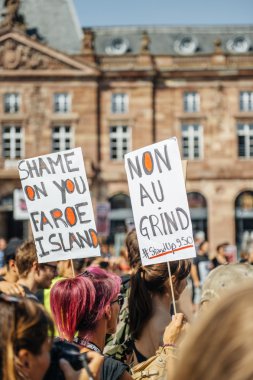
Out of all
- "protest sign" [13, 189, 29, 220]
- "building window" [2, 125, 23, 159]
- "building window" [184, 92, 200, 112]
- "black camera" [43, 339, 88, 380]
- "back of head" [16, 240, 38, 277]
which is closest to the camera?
"black camera" [43, 339, 88, 380]

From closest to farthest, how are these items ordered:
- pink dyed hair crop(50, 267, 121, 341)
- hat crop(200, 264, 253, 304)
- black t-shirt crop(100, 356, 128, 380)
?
black t-shirt crop(100, 356, 128, 380)
pink dyed hair crop(50, 267, 121, 341)
hat crop(200, 264, 253, 304)

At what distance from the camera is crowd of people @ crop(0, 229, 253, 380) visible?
1718 millimetres

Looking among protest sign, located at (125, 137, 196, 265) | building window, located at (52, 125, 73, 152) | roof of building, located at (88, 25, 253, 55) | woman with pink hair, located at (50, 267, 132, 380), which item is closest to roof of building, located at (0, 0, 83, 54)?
roof of building, located at (88, 25, 253, 55)

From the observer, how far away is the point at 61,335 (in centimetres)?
391

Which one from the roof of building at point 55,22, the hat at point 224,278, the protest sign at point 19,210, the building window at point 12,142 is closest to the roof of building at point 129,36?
the roof of building at point 55,22

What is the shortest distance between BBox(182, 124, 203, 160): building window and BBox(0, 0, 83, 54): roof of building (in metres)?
6.66

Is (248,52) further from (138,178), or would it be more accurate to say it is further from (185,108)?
(138,178)

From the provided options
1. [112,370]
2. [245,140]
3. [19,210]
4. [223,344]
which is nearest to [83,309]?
[112,370]

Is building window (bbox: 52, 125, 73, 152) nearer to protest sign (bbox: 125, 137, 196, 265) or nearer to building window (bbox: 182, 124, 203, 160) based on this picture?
building window (bbox: 182, 124, 203, 160)

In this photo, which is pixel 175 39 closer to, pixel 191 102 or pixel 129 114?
pixel 191 102

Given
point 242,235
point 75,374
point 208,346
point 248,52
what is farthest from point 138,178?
point 248,52

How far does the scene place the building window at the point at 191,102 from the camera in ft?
126

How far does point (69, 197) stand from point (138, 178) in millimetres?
680

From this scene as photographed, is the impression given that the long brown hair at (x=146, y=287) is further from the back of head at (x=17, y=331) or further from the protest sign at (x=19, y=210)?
the protest sign at (x=19, y=210)
